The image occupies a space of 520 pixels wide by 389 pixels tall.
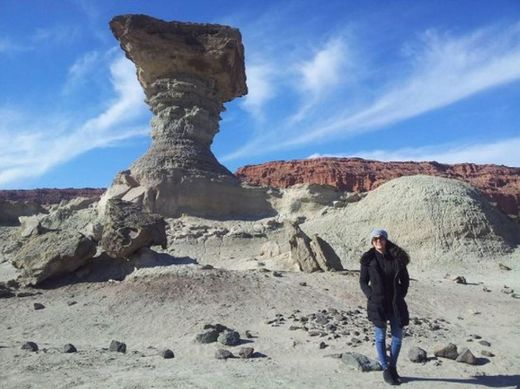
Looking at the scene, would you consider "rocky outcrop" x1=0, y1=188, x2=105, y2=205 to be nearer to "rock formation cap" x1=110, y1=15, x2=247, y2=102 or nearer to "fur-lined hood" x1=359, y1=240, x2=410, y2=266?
"rock formation cap" x1=110, y1=15, x2=247, y2=102

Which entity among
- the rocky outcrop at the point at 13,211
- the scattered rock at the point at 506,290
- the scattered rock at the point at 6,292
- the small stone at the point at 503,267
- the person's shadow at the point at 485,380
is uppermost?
the rocky outcrop at the point at 13,211

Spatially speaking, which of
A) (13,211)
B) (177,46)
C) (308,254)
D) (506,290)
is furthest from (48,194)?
(506,290)

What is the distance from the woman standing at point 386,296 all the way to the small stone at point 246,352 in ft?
5.28

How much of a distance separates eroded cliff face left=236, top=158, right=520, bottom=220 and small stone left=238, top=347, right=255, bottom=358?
6503 centimetres

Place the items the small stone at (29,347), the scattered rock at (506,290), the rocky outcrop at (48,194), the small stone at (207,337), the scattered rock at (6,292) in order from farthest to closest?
the rocky outcrop at (48,194) < the scattered rock at (506,290) < the scattered rock at (6,292) < the small stone at (207,337) < the small stone at (29,347)

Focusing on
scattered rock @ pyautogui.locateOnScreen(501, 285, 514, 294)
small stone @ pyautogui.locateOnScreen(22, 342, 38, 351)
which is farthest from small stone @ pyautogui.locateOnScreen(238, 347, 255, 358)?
scattered rock @ pyautogui.locateOnScreen(501, 285, 514, 294)

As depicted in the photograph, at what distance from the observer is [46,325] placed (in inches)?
329

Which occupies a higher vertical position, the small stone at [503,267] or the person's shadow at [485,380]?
the small stone at [503,267]

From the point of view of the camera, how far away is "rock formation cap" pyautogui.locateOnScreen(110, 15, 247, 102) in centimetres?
2544

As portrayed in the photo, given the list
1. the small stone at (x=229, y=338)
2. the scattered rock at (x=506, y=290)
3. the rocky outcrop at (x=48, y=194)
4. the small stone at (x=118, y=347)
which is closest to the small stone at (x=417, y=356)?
the small stone at (x=229, y=338)

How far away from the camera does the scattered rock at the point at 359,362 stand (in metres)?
5.49

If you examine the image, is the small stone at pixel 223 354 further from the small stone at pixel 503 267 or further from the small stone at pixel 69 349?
the small stone at pixel 503 267

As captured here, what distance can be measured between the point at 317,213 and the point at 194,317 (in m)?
14.0

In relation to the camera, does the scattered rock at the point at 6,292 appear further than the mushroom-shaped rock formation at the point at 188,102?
No
